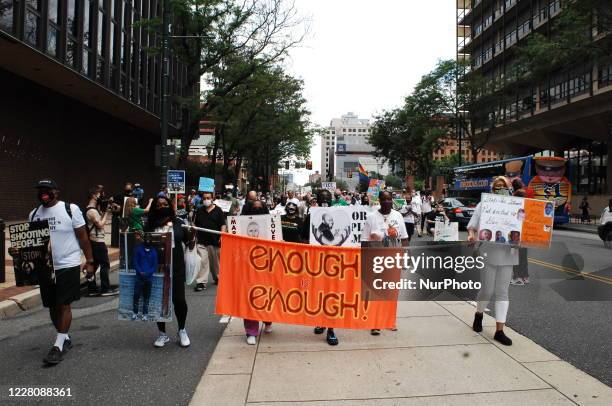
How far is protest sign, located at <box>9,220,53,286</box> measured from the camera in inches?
197

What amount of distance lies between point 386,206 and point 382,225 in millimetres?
242

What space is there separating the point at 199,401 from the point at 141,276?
1.75 m

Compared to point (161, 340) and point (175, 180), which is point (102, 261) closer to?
point (161, 340)

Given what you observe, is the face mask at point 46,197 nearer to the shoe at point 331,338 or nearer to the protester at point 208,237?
the shoe at point 331,338

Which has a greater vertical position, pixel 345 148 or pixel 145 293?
pixel 345 148

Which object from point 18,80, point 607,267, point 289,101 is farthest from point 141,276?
point 289,101

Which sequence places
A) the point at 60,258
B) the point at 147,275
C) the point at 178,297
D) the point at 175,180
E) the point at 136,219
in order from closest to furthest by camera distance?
the point at 60,258 < the point at 147,275 < the point at 178,297 < the point at 136,219 < the point at 175,180

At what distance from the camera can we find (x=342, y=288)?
563 centimetres

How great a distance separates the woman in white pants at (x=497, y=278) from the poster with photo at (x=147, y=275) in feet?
11.4

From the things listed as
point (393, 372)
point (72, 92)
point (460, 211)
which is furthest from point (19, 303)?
point (460, 211)

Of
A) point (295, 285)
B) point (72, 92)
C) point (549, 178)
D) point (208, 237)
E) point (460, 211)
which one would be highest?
point (72, 92)

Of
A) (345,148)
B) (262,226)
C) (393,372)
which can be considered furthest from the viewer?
(345,148)

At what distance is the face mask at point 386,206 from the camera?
6.21 meters

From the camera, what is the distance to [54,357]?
4859mm
